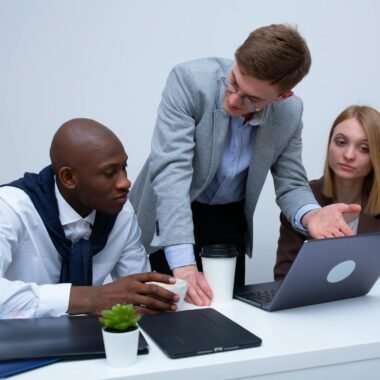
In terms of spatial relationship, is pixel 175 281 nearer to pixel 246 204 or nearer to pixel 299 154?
pixel 246 204

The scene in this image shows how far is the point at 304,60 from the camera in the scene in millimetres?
1233

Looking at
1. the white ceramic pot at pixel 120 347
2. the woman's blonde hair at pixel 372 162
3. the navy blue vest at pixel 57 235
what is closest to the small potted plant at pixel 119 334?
the white ceramic pot at pixel 120 347

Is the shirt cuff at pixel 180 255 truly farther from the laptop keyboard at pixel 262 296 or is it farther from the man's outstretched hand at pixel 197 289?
the laptop keyboard at pixel 262 296

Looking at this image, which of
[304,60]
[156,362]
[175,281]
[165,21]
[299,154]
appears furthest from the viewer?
[165,21]

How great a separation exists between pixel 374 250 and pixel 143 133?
1437mm

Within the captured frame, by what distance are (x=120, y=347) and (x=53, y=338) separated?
5.8 inches

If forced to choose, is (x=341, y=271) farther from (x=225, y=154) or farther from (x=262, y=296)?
(x=225, y=154)

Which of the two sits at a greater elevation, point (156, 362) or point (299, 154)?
point (299, 154)

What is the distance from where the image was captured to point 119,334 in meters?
0.76

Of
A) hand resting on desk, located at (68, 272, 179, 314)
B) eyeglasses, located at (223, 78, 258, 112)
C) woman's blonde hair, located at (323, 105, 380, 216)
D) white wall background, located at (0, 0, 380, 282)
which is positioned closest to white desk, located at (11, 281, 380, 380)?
hand resting on desk, located at (68, 272, 179, 314)

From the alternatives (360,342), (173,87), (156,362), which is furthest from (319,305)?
(173,87)

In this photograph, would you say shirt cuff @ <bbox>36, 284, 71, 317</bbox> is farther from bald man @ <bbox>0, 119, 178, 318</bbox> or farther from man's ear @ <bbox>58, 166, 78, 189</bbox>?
man's ear @ <bbox>58, 166, 78, 189</bbox>

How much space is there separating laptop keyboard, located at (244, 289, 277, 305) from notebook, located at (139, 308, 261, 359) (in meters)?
0.14

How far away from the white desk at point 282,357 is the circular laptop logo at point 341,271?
0.07 m
